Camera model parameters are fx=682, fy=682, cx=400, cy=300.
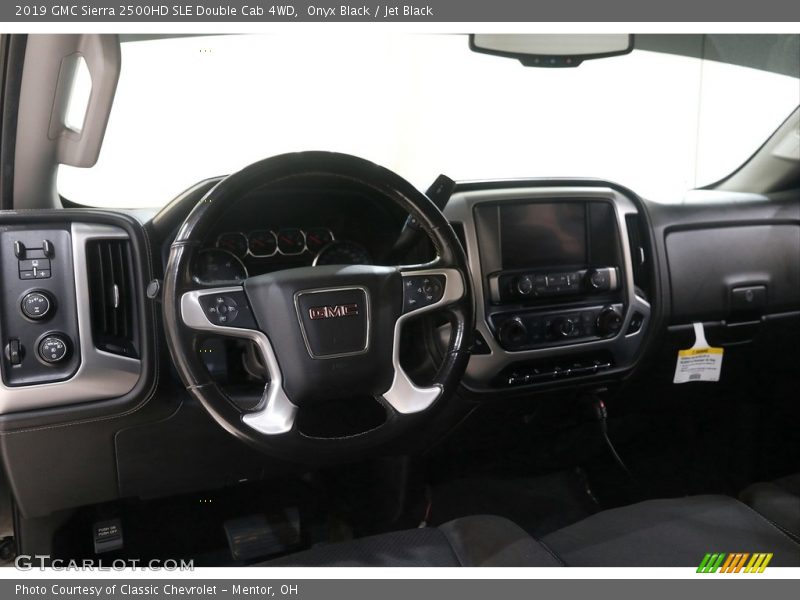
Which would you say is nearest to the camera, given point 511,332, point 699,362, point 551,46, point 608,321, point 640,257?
point 551,46

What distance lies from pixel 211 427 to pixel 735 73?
231 centimetres

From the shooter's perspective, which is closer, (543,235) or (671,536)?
(671,536)

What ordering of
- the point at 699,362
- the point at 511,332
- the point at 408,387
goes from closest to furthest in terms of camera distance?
the point at 408,387, the point at 511,332, the point at 699,362

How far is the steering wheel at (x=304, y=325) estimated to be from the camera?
1.23 meters

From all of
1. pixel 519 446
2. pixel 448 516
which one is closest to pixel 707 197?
pixel 519 446

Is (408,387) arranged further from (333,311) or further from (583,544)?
(583,544)

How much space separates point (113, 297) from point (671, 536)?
4.00ft

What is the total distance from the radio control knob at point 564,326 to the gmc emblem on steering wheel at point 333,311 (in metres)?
0.70

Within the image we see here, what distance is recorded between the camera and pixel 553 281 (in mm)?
1785

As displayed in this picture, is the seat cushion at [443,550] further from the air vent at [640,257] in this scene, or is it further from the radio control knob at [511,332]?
the air vent at [640,257]

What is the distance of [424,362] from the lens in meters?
1.70

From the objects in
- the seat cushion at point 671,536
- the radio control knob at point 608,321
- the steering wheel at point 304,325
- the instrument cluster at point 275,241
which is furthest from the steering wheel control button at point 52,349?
the radio control knob at point 608,321

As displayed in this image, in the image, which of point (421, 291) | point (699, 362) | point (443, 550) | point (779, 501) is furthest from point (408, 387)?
point (699, 362)
